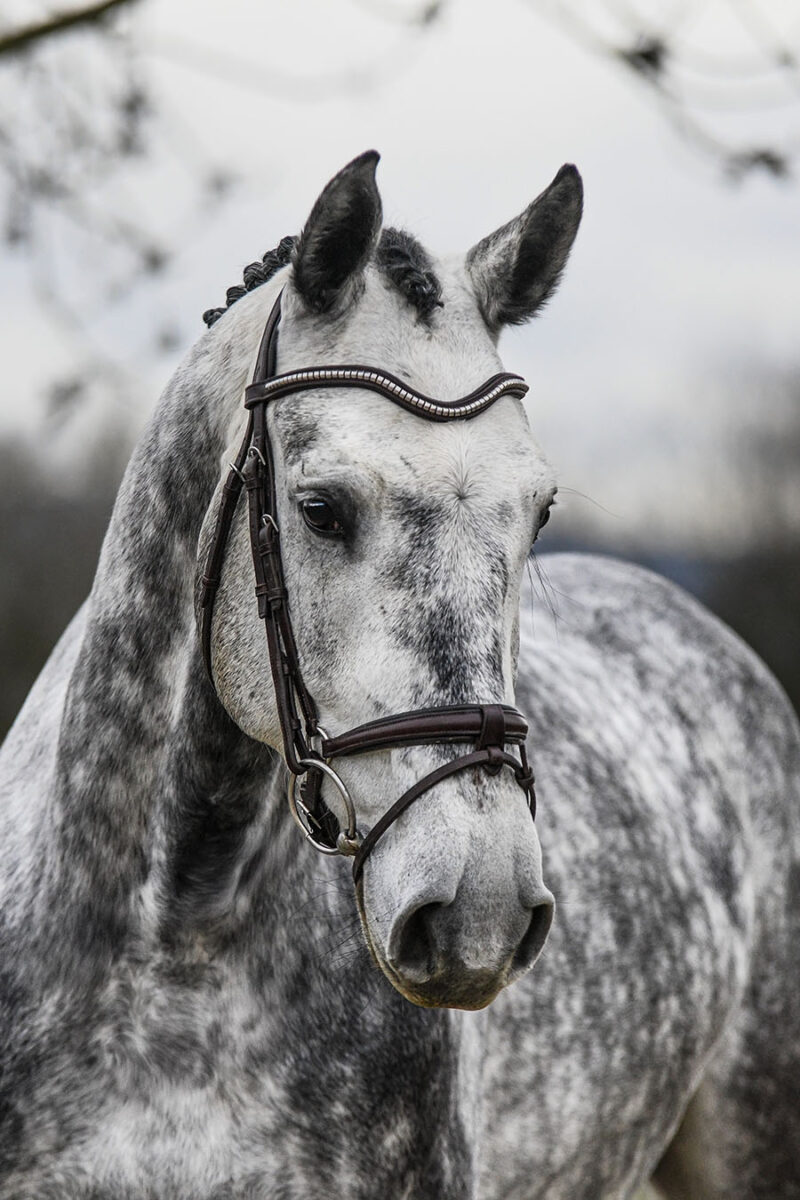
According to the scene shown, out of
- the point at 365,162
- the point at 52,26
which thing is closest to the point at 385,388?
the point at 365,162

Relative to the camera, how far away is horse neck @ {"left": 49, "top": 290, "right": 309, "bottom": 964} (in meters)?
2.63

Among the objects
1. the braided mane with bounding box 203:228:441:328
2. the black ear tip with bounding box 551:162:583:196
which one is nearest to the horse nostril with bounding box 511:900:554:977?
the braided mane with bounding box 203:228:441:328

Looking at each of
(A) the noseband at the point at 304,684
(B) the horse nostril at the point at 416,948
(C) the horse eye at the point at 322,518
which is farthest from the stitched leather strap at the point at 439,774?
(C) the horse eye at the point at 322,518

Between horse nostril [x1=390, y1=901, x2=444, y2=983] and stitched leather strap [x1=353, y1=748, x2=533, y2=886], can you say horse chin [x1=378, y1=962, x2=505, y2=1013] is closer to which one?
horse nostril [x1=390, y1=901, x2=444, y2=983]

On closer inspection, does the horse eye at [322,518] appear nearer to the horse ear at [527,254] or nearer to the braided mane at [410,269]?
the braided mane at [410,269]

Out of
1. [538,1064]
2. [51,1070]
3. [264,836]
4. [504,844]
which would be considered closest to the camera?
[504,844]

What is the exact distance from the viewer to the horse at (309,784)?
215 centimetres

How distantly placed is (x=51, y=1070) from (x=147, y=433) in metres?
1.33

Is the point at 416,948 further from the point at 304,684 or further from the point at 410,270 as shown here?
the point at 410,270

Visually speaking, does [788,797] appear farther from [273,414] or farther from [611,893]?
[273,414]

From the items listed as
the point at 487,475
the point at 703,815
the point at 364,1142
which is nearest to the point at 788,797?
the point at 703,815

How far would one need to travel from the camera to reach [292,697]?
234cm

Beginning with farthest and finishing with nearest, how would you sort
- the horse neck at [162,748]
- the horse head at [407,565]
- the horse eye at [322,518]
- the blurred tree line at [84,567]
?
1. the blurred tree line at [84,567]
2. the horse neck at [162,748]
3. the horse eye at [322,518]
4. the horse head at [407,565]

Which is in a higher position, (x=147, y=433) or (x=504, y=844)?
(x=147, y=433)
